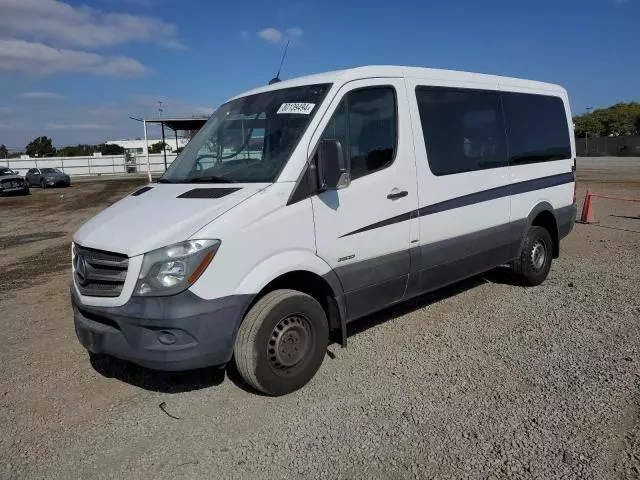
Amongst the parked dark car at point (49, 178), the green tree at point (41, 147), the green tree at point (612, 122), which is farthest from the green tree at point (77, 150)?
the green tree at point (612, 122)

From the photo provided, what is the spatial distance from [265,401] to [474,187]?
118 inches

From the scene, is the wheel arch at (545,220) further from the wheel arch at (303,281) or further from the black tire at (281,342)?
the black tire at (281,342)

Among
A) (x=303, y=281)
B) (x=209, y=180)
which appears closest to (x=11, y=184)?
(x=209, y=180)

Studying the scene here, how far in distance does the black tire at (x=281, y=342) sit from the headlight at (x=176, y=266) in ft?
1.81

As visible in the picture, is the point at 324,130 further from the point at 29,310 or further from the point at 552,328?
the point at 29,310

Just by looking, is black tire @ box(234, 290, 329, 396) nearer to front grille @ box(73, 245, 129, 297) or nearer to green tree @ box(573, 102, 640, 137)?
front grille @ box(73, 245, 129, 297)

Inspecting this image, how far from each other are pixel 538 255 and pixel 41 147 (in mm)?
102574

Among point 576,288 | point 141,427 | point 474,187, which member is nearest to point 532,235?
point 576,288

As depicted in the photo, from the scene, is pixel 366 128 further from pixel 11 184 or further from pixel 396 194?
pixel 11 184

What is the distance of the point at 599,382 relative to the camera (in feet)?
13.0

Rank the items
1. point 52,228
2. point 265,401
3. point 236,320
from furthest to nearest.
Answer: point 52,228, point 265,401, point 236,320

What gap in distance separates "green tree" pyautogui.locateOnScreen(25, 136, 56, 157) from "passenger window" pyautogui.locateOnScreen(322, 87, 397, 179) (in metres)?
97.7

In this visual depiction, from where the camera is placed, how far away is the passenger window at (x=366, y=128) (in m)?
4.16

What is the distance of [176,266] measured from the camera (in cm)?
339
